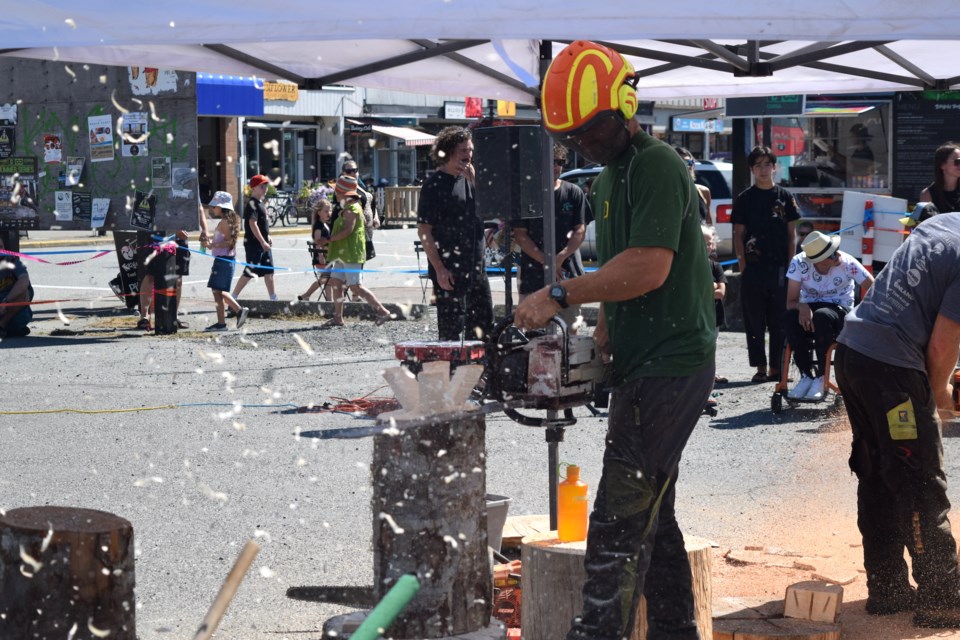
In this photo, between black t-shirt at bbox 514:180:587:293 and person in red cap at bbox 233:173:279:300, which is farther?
person in red cap at bbox 233:173:279:300

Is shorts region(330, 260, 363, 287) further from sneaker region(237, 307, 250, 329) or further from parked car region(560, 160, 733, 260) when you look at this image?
parked car region(560, 160, 733, 260)

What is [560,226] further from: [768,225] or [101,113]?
[101,113]

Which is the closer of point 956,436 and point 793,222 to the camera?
point 956,436

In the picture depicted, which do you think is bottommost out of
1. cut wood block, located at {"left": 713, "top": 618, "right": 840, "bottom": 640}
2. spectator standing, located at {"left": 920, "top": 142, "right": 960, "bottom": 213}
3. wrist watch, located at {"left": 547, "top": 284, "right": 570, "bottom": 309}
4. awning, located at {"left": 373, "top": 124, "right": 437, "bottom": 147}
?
cut wood block, located at {"left": 713, "top": 618, "right": 840, "bottom": 640}

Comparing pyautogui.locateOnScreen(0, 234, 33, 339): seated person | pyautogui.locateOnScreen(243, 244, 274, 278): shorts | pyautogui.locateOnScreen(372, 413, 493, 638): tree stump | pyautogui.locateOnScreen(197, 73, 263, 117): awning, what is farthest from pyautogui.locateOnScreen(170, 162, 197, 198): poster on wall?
pyautogui.locateOnScreen(197, 73, 263, 117): awning

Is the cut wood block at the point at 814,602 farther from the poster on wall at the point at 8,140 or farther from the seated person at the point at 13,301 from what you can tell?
the seated person at the point at 13,301

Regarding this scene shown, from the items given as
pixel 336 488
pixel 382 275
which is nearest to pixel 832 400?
pixel 336 488

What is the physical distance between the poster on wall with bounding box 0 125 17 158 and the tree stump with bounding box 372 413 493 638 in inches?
283

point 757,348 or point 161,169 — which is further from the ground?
point 161,169

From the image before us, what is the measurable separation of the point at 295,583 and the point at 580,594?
1521 millimetres

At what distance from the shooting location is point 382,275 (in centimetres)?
2156

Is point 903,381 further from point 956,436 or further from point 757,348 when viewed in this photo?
point 757,348

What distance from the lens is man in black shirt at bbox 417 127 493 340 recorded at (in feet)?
27.9

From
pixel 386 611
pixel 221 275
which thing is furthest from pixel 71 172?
pixel 386 611
